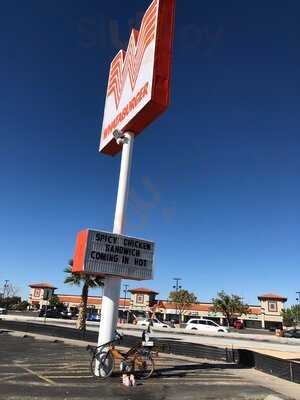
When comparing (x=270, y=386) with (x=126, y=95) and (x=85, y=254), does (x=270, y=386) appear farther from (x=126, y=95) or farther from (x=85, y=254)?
(x=126, y=95)

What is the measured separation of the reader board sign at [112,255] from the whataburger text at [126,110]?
483cm

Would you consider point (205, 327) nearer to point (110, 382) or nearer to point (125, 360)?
point (125, 360)

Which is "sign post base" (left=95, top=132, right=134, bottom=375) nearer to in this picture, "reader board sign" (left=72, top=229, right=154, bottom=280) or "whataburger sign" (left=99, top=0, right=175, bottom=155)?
"reader board sign" (left=72, top=229, right=154, bottom=280)

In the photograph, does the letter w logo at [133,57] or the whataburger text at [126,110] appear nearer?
the whataburger text at [126,110]

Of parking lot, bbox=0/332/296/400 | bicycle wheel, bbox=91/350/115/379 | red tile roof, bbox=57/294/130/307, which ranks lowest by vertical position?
parking lot, bbox=0/332/296/400

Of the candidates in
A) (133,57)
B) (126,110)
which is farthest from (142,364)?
(133,57)

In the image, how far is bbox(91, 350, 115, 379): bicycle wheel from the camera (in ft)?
42.2

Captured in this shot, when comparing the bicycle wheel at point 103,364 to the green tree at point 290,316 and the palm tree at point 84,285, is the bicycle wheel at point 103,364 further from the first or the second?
the green tree at point 290,316

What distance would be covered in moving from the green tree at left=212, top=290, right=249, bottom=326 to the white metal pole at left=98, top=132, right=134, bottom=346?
257 ft

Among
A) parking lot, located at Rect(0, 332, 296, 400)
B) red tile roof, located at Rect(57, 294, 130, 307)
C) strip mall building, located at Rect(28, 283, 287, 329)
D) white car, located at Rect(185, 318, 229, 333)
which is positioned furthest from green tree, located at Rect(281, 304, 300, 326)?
parking lot, located at Rect(0, 332, 296, 400)

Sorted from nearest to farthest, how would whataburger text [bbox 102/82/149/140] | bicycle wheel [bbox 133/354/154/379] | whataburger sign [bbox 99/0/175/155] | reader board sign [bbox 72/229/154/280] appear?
bicycle wheel [bbox 133/354/154/379] → reader board sign [bbox 72/229/154/280] → whataburger sign [bbox 99/0/175/155] → whataburger text [bbox 102/82/149/140]

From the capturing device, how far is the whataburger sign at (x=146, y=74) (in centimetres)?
1450

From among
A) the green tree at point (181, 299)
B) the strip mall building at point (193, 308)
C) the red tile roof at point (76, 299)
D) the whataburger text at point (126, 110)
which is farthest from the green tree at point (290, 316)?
the whataburger text at point (126, 110)

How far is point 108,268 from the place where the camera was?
14.0 meters
